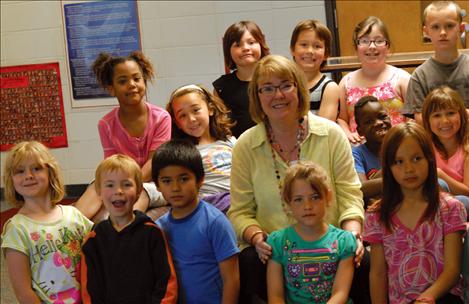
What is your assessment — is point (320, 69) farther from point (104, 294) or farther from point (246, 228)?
point (104, 294)

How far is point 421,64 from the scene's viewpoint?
3391 millimetres

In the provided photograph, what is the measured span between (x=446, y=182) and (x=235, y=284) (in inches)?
40.2

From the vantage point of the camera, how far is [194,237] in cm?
247

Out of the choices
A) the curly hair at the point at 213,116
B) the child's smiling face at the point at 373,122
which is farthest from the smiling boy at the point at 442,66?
the curly hair at the point at 213,116

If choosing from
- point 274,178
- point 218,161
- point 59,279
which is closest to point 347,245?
point 274,178

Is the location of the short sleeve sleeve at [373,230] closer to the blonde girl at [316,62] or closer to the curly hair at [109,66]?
the blonde girl at [316,62]

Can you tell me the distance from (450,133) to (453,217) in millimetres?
682

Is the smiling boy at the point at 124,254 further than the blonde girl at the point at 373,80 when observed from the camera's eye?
No

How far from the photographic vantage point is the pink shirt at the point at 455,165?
2.79 metres

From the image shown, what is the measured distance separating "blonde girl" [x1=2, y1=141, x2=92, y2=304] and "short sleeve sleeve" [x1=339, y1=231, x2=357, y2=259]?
3.44 ft

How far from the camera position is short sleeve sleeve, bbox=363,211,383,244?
229 centimetres

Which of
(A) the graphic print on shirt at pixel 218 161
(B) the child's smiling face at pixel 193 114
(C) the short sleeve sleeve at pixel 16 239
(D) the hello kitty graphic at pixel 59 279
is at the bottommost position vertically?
(D) the hello kitty graphic at pixel 59 279

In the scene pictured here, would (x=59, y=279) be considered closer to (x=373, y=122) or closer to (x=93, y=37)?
(x=373, y=122)

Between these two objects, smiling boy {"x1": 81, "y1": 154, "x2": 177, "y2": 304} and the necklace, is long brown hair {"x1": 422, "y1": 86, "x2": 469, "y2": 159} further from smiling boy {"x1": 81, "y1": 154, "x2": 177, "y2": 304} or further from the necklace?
smiling boy {"x1": 81, "y1": 154, "x2": 177, "y2": 304}
